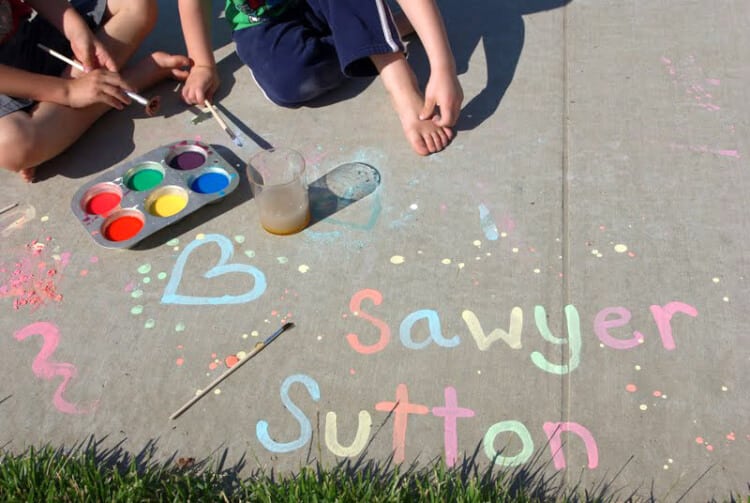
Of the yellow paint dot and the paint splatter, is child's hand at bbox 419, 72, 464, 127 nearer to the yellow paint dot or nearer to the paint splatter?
the yellow paint dot

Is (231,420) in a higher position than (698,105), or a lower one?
higher

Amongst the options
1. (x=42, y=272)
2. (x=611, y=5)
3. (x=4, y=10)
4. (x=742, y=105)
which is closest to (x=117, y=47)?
(x=4, y=10)

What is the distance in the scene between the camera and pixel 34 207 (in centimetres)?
207

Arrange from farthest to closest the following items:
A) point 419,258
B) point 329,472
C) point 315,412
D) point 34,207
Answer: point 34,207 < point 419,258 < point 315,412 < point 329,472

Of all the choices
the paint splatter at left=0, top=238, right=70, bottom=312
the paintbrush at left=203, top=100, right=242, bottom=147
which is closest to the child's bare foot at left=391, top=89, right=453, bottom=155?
the paintbrush at left=203, top=100, right=242, bottom=147

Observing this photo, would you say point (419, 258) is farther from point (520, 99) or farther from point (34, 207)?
point (34, 207)

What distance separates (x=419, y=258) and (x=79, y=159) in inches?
46.1

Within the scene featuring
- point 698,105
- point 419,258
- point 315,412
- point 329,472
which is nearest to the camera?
point 329,472

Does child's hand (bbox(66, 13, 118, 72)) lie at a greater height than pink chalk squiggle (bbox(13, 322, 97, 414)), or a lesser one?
greater

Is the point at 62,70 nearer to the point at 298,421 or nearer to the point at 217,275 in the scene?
the point at 217,275

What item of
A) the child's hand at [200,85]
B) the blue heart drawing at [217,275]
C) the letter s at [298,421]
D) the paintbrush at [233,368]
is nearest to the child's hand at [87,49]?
the child's hand at [200,85]

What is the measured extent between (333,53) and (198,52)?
47 cm

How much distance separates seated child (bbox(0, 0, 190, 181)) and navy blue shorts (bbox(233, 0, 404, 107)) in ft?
1.03

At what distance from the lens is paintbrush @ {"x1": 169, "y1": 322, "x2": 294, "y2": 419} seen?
1.57m
